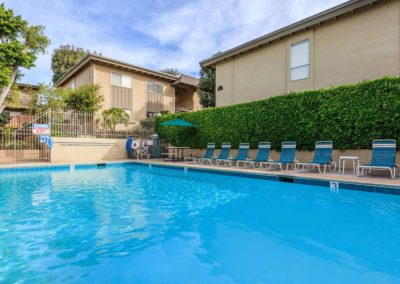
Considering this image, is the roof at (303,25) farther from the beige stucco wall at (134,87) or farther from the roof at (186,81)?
the beige stucco wall at (134,87)

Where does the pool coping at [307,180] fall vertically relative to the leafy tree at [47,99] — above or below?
below

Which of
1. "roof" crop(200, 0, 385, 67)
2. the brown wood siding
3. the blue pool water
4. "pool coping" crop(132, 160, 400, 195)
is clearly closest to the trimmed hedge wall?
"pool coping" crop(132, 160, 400, 195)

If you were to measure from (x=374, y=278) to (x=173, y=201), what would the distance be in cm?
433

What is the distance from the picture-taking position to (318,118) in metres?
10.5

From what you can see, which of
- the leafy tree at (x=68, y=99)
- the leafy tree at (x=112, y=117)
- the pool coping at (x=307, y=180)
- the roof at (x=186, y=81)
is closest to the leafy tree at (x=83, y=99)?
the leafy tree at (x=68, y=99)

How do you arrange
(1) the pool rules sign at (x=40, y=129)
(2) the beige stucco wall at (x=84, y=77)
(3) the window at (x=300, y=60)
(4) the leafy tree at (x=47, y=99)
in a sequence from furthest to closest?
(2) the beige stucco wall at (x=84, y=77)
(4) the leafy tree at (x=47, y=99)
(1) the pool rules sign at (x=40, y=129)
(3) the window at (x=300, y=60)

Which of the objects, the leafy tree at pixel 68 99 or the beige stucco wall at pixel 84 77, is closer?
the leafy tree at pixel 68 99

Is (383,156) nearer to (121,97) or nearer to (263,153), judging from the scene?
(263,153)

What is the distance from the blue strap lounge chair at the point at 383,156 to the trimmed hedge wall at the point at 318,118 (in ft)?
2.68

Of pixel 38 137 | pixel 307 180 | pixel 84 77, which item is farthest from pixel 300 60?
pixel 84 77

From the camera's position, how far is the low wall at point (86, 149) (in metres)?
14.5

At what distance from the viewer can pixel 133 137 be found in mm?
17859

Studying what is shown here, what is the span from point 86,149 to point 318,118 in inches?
494

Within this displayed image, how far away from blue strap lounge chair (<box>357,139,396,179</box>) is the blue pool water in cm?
154
